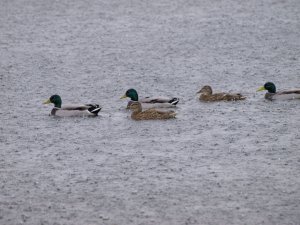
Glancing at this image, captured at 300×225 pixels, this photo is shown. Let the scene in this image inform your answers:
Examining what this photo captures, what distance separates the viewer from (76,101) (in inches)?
557

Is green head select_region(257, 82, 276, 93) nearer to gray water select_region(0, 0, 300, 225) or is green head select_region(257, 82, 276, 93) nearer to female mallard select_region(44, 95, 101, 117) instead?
gray water select_region(0, 0, 300, 225)

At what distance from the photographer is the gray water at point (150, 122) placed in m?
9.07

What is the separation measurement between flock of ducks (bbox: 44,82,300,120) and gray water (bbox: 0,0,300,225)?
A: 0.15m

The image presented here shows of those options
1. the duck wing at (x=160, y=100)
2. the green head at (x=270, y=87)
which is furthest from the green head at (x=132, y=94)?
→ the green head at (x=270, y=87)

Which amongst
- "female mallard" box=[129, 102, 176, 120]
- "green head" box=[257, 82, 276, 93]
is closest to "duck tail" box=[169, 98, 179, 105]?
"female mallard" box=[129, 102, 176, 120]

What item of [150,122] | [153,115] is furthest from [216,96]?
[150,122]

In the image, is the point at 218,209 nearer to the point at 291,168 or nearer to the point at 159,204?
the point at 159,204

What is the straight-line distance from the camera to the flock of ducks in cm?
1297

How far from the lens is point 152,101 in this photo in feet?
44.4

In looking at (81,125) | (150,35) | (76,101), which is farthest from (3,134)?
(150,35)

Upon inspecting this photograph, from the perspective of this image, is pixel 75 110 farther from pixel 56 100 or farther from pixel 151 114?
pixel 151 114

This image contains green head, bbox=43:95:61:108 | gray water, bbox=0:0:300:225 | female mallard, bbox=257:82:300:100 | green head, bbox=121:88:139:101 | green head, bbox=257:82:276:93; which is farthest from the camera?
green head, bbox=257:82:276:93

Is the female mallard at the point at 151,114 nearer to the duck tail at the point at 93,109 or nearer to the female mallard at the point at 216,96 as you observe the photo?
the duck tail at the point at 93,109

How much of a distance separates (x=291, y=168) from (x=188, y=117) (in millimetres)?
3083
